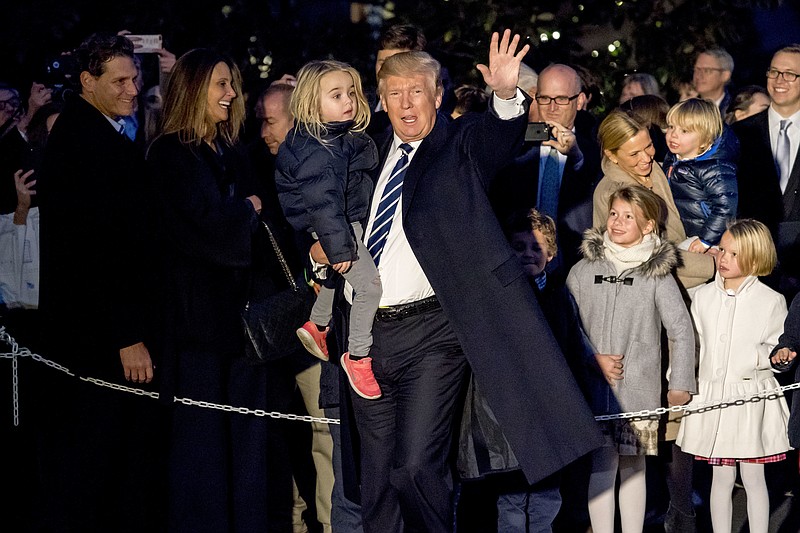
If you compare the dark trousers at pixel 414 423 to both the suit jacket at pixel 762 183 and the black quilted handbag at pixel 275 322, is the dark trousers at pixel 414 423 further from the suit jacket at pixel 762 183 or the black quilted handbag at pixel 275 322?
the suit jacket at pixel 762 183

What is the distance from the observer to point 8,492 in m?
7.36

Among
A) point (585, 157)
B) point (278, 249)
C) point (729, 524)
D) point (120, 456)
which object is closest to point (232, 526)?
point (120, 456)

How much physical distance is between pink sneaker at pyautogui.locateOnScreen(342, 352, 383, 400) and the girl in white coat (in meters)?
1.83

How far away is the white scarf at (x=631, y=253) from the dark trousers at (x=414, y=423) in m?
1.30

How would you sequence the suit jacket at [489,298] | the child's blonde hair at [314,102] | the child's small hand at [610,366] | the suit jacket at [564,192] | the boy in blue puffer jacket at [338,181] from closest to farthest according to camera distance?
the suit jacket at [489,298] → the boy in blue puffer jacket at [338,181] → the child's blonde hair at [314,102] → the child's small hand at [610,366] → the suit jacket at [564,192]

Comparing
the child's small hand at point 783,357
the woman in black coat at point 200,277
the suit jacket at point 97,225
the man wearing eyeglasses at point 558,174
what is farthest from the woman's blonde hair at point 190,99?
the child's small hand at point 783,357

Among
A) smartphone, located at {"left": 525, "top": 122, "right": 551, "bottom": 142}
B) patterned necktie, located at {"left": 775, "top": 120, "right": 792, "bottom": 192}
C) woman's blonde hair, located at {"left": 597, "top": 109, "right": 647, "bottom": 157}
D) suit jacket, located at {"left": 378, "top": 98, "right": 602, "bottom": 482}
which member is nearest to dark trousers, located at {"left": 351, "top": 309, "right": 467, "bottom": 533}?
suit jacket, located at {"left": 378, "top": 98, "right": 602, "bottom": 482}

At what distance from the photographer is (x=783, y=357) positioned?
20.0 ft

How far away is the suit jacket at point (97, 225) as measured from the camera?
597 cm

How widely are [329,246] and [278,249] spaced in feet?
2.91

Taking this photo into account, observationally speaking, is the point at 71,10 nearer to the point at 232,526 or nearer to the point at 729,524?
the point at 232,526

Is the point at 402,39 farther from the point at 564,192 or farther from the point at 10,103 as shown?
the point at 10,103

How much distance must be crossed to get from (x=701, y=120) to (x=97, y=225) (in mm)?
3198

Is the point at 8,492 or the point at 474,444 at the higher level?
the point at 474,444
